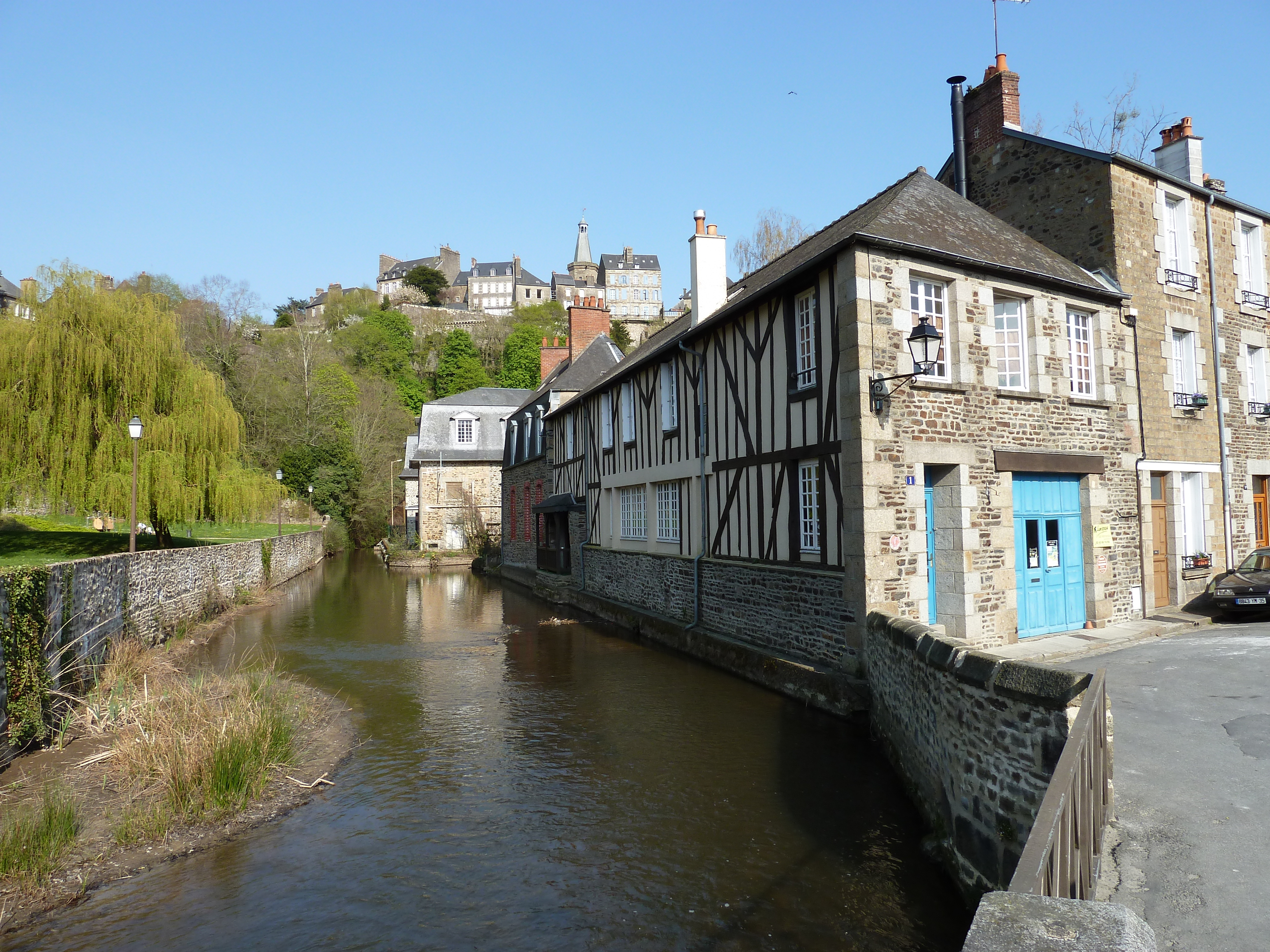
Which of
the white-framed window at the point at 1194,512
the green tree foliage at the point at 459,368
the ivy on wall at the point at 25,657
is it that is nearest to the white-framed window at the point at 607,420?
the white-framed window at the point at 1194,512

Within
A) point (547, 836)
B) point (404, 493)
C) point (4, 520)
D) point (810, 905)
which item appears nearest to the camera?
point (810, 905)

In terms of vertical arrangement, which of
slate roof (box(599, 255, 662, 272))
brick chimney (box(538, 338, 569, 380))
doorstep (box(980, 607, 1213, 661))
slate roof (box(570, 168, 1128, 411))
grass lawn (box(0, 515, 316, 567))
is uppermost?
slate roof (box(599, 255, 662, 272))

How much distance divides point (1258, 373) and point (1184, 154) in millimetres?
3891

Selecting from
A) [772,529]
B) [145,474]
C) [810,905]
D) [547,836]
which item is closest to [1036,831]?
[810,905]

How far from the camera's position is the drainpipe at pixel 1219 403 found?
12430 mm

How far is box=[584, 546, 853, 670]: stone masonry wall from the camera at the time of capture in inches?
350

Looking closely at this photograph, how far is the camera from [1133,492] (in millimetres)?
10945

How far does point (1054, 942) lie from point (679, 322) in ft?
53.8

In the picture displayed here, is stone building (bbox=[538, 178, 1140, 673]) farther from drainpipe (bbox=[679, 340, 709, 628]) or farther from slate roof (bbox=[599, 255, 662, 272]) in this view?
slate roof (bbox=[599, 255, 662, 272])

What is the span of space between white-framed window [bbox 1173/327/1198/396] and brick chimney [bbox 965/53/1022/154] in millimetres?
4243

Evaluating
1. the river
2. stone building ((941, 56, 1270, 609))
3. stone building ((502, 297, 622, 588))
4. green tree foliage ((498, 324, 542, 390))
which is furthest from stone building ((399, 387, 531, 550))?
the river

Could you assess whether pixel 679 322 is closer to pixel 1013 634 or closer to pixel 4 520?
pixel 1013 634

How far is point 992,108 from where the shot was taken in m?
13.0

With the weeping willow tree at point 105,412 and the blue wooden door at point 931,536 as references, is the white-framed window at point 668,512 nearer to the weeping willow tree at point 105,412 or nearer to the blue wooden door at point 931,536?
the blue wooden door at point 931,536
